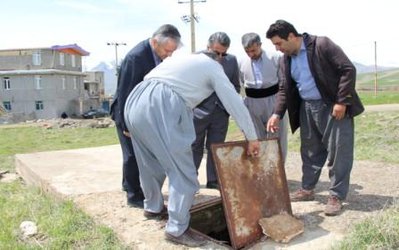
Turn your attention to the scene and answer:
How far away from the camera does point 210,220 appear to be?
180 inches

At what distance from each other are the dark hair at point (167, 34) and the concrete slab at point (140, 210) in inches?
58.8

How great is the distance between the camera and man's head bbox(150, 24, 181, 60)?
3861mm

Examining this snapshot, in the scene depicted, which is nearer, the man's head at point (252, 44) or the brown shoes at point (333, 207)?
the brown shoes at point (333, 207)

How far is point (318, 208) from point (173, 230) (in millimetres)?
1395

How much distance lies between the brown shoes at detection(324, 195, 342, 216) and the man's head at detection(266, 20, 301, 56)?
1.30 meters

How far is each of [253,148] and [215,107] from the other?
1.45 meters

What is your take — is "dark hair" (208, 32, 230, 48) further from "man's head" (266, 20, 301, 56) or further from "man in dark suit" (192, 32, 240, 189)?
"man's head" (266, 20, 301, 56)

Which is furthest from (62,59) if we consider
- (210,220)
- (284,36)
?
(284,36)

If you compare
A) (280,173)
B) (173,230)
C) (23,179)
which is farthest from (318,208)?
(23,179)

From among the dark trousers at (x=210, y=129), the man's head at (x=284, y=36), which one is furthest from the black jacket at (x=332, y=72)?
the dark trousers at (x=210, y=129)

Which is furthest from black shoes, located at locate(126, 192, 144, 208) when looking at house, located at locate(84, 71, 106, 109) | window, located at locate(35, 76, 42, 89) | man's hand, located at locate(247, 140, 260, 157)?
house, located at locate(84, 71, 106, 109)

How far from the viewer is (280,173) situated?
4203 millimetres

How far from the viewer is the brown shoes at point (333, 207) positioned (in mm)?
4148

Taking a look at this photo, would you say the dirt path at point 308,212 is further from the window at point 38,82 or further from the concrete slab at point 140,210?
the window at point 38,82
